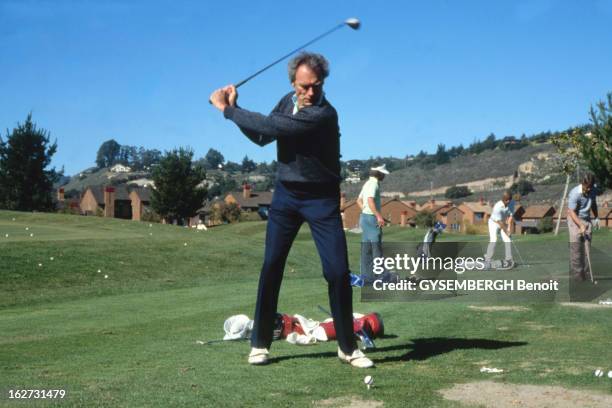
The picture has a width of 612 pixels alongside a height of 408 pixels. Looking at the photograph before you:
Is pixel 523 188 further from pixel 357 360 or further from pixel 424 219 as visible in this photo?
pixel 357 360

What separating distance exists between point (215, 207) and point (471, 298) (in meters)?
83.1

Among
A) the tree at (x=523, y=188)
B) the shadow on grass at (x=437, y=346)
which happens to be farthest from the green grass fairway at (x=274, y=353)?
the tree at (x=523, y=188)

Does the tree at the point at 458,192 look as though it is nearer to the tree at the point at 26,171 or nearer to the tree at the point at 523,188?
the tree at the point at 523,188

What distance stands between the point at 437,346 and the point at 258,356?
1802 millimetres

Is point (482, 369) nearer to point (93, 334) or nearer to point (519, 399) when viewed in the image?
point (519, 399)

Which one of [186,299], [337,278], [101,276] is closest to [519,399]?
[337,278]

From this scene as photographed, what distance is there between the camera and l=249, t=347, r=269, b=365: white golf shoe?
6055 mm

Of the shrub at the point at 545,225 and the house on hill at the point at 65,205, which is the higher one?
the house on hill at the point at 65,205

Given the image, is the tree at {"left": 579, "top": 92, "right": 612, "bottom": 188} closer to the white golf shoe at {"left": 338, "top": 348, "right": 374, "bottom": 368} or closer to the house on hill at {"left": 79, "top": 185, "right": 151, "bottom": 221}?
the white golf shoe at {"left": 338, "top": 348, "right": 374, "bottom": 368}

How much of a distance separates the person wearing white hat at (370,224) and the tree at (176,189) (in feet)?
199

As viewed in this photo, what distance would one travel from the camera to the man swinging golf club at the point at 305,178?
5.93 metres

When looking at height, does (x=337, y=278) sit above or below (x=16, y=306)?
above

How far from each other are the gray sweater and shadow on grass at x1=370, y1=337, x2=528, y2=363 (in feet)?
5.27

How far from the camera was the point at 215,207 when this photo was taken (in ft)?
308
